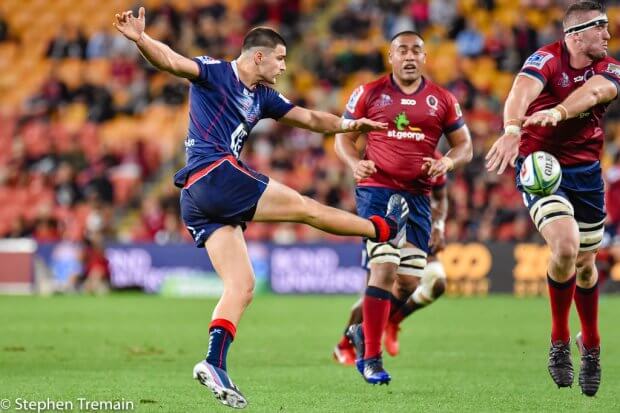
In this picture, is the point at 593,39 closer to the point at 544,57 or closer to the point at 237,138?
the point at 544,57

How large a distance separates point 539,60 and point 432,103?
1743 mm

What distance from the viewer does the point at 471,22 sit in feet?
82.5

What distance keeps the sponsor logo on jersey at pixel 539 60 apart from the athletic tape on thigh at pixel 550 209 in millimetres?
956

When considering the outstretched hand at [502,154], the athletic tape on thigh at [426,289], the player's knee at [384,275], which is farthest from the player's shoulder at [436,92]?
the outstretched hand at [502,154]

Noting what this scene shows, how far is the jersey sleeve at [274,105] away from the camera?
27.5ft

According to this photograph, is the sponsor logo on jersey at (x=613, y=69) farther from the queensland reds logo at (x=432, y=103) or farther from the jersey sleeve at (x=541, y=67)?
the queensland reds logo at (x=432, y=103)

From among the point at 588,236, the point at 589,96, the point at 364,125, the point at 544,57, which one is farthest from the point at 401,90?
the point at 589,96

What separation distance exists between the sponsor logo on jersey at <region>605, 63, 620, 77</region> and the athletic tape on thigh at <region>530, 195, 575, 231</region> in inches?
38.1

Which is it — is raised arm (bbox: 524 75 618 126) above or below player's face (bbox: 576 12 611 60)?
below

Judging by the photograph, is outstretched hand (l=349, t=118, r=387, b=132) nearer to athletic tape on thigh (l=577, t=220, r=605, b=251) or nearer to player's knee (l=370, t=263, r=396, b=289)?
player's knee (l=370, t=263, r=396, b=289)

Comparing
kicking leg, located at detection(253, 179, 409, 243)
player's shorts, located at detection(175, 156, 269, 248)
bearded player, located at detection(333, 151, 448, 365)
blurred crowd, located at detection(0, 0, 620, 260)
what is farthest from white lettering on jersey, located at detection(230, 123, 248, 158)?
blurred crowd, located at detection(0, 0, 620, 260)

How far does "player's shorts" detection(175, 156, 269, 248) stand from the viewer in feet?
25.3

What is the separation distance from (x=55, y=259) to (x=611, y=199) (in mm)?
10388

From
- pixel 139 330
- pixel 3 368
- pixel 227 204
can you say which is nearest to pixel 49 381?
pixel 3 368
